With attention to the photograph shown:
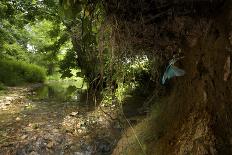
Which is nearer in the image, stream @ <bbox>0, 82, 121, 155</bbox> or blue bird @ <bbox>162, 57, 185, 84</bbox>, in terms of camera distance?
blue bird @ <bbox>162, 57, 185, 84</bbox>

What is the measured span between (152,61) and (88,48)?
85cm

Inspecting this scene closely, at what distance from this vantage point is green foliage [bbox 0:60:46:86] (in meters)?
14.7

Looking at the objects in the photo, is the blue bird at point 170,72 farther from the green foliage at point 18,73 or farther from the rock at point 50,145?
the green foliage at point 18,73

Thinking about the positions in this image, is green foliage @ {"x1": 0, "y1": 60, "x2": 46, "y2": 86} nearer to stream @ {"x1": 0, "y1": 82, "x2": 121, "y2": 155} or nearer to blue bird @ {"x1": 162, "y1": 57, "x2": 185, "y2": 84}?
stream @ {"x1": 0, "y1": 82, "x2": 121, "y2": 155}

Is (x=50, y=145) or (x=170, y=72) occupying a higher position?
(x=170, y=72)

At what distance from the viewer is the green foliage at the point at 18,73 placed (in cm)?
1466

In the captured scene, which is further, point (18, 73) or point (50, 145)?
point (18, 73)

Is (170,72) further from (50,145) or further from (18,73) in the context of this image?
(18,73)

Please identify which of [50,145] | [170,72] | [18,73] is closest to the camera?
[170,72]

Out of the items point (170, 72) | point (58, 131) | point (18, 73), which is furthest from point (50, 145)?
point (18, 73)

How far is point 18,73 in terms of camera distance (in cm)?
1677

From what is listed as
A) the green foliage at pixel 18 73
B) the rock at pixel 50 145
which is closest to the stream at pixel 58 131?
the rock at pixel 50 145

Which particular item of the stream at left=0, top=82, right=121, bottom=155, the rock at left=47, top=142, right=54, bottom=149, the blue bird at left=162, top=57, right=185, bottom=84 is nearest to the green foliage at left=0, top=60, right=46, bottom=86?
the stream at left=0, top=82, right=121, bottom=155

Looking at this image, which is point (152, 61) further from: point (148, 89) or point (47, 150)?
point (148, 89)
